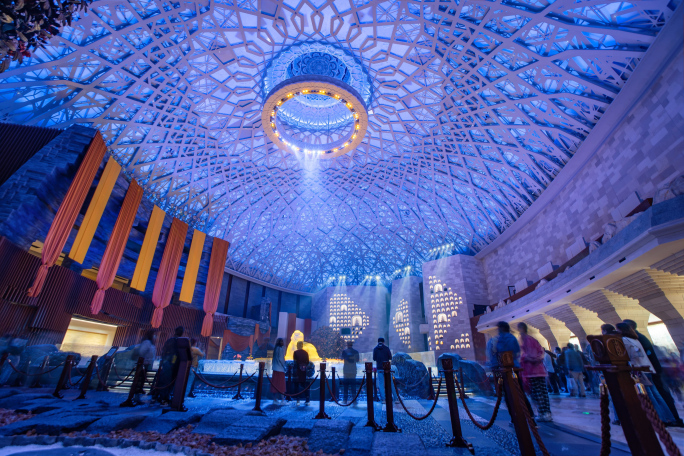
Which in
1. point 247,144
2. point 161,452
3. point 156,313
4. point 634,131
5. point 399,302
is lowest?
point 161,452

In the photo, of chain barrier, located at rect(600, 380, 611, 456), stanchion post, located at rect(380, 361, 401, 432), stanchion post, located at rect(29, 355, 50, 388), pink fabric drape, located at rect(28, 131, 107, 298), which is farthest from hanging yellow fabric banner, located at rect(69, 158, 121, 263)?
chain barrier, located at rect(600, 380, 611, 456)

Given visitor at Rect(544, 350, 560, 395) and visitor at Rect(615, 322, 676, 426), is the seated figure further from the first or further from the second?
visitor at Rect(615, 322, 676, 426)

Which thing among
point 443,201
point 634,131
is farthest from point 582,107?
point 443,201

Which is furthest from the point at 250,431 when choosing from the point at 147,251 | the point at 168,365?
the point at 147,251

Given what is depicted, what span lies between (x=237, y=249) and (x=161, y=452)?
1180 inches

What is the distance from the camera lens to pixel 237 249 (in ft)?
108

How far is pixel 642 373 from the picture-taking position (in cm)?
538

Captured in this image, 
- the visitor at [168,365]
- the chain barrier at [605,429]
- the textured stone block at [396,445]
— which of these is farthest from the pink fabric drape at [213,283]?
the chain barrier at [605,429]

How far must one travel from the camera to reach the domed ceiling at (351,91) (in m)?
12.6

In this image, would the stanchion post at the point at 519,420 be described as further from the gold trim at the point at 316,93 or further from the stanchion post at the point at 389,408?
the gold trim at the point at 316,93

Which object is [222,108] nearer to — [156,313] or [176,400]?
[156,313]

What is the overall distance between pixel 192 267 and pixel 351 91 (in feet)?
62.1

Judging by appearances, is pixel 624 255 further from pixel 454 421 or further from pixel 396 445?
pixel 396 445

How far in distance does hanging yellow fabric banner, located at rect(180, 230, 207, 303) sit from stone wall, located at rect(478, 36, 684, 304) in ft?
82.6
